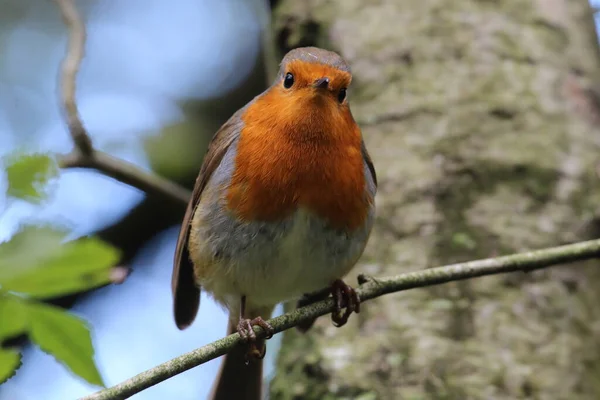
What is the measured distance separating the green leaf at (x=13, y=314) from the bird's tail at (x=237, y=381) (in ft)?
6.95

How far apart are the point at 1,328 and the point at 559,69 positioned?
3109 millimetres

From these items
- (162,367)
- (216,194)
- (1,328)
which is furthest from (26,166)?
(216,194)

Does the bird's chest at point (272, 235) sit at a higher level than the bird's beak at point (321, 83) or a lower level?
lower

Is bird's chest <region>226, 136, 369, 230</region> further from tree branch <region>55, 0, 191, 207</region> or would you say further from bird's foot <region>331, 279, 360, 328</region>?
tree branch <region>55, 0, 191, 207</region>

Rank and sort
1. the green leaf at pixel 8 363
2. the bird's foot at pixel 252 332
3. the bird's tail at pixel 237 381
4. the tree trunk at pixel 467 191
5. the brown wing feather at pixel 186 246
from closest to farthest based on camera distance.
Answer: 1. the green leaf at pixel 8 363
2. the bird's foot at pixel 252 332
3. the tree trunk at pixel 467 191
4. the brown wing feather at pixel 186 246
5. the bird's tail at pixel 237 381

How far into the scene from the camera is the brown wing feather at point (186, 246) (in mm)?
3180

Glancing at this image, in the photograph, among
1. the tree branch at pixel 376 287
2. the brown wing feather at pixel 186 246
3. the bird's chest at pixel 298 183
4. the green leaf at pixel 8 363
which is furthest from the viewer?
the brown wing feather at pixel 186 246

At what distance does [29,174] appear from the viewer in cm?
144

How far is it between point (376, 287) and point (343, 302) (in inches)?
17.8

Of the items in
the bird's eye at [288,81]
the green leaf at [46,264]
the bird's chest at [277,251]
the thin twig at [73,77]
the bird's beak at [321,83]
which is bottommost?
the bird's chest at [277,251]

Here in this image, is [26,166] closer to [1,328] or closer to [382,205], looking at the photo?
[1,328]

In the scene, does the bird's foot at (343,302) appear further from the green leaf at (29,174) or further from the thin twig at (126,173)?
the green leaf at (29,174)

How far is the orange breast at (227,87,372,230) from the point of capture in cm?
277

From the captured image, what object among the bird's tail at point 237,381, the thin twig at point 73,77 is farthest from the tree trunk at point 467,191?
the thin twig at point 73,77
